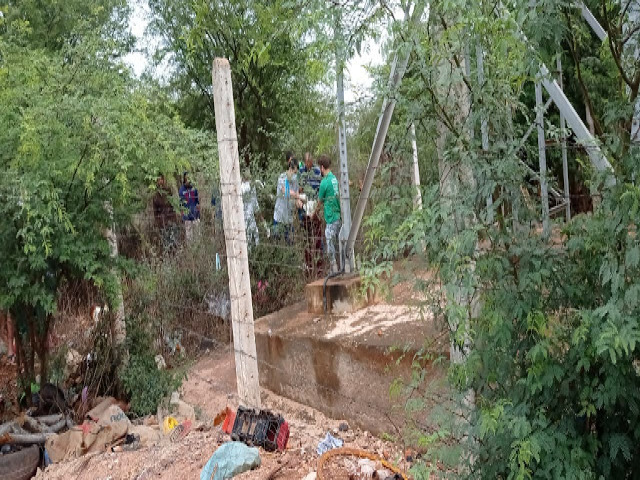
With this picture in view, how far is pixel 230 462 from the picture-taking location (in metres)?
4.25

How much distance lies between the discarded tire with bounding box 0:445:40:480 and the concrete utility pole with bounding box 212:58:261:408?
86.3 inches

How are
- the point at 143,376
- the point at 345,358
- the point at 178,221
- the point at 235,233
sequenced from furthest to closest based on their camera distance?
1. the point at 178,221
2. the point at 143,376
3. the point at 345,358
4. the point at 235,233

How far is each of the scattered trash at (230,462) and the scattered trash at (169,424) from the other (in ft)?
5.24

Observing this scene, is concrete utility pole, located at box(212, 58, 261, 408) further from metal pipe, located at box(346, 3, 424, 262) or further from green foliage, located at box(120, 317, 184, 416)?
green foliage, located at box(120, 317, 184, 416)

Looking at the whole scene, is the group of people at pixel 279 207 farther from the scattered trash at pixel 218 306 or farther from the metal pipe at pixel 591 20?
the metal pipe at pixel 591 20

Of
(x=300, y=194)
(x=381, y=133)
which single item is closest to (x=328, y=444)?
(x=381, y=133)

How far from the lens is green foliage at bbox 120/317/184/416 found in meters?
6.72

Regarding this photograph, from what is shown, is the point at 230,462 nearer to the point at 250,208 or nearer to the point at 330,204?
the point at 330,204

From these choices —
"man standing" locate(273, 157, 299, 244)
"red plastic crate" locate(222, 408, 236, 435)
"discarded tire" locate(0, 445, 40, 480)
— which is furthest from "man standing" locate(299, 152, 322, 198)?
"discarded tire" locate(0, 445, 40, 480)

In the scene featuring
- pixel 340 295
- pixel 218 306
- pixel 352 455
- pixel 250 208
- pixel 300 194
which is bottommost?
pixel 352 455

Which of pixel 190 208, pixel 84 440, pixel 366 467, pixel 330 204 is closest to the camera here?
pixel 366 467

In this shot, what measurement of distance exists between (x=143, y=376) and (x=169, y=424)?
1058 millimetres

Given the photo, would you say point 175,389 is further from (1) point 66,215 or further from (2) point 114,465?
(1) point 66,215

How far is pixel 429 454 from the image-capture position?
2.71m
